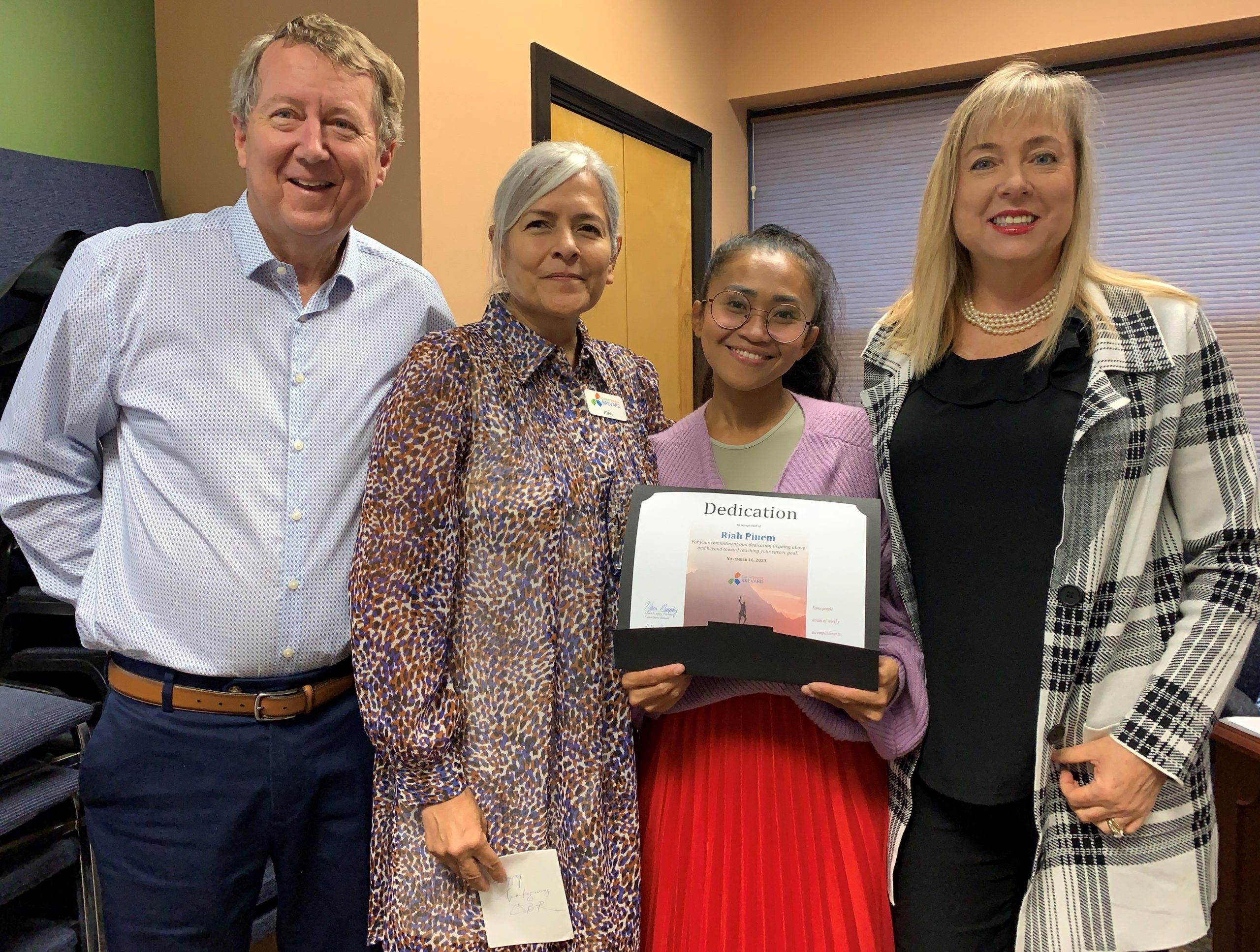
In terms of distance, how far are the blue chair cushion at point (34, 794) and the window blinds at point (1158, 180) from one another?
2847 mm

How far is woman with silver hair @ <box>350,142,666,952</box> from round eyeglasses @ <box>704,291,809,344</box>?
21 centimetres

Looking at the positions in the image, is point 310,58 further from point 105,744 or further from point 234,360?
point 105,744

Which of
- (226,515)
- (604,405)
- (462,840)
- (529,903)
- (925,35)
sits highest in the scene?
(925,35)

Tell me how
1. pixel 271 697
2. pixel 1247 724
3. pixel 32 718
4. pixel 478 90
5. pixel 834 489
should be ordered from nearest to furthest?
pixel 271 697, pixel 834 489, pixel 32 718, pixel 1247 724, pixel 478 90

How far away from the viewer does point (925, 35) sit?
3537mm

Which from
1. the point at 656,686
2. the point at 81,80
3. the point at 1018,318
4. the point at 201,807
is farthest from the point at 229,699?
the point at 81,80

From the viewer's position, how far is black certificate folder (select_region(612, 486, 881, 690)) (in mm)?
1166

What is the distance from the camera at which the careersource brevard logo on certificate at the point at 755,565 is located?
1.17 meters

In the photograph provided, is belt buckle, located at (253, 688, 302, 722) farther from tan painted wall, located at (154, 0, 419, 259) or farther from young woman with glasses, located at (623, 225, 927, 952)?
tan painted wall, located at (154, 0, 419, 259)

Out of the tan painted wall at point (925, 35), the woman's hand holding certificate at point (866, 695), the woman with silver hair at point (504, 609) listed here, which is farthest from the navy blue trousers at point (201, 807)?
the tan painted wall at point (925, 35)

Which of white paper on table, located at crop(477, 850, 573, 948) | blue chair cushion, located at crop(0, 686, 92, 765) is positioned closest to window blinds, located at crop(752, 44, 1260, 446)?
white paper on table, located at crop(477, 850, 573, 948)

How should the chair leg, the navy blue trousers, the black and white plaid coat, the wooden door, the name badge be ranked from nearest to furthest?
the black and white plaid coat < the navy blue trousers < the name badge < the chair leg < the wooden door

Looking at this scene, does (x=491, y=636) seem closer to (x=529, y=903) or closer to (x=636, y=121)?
(x=529, y=903)

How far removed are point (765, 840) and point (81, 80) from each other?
8.39ft
